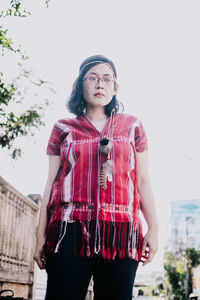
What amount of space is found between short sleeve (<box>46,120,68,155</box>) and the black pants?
0.50m

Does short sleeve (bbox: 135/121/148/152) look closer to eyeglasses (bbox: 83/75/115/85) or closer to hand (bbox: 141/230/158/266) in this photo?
eyeglasses (bbox: 83/75/115/85)

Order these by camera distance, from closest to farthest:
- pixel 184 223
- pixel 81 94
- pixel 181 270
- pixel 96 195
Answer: pixel 96 195 < pixel 81 94 < pixel 181 270 < pixel 184 223

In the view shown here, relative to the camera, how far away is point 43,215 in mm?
1703

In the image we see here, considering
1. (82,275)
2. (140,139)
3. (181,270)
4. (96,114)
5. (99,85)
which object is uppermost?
(99,85)

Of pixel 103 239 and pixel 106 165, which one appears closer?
pixel 103 239

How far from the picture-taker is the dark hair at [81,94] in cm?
197

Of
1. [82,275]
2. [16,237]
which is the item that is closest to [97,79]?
[82,275]

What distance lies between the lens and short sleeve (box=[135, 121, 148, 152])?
73.7 inches

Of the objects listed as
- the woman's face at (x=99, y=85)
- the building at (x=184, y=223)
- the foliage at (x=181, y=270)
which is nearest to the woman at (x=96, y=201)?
the woman's face at (x=99, y=85)

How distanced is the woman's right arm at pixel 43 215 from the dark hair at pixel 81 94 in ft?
0.97

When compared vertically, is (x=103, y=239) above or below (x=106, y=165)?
below

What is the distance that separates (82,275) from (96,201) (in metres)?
0.30

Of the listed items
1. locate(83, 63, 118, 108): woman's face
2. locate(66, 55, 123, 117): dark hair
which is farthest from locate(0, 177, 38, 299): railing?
locate(83, 63, 118, 108): woman's face

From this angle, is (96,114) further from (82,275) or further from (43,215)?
(82,275)
